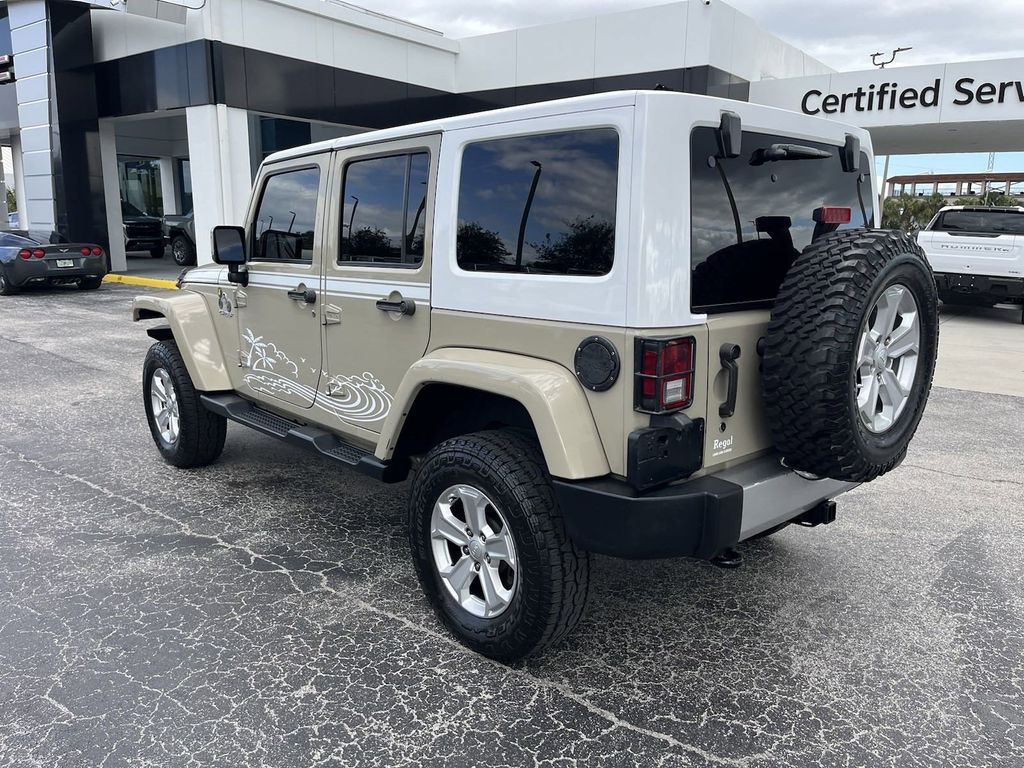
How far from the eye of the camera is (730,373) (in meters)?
2.72

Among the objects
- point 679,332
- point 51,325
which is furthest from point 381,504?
point 51,325

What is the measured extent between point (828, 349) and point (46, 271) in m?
16.8

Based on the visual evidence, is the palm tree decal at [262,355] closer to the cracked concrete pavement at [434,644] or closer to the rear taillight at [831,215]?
the cracked concrete pavement at [434,644]

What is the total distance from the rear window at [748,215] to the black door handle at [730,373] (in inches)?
5.9

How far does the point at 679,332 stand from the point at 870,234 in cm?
83

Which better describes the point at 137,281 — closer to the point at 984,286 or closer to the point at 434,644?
the point at 984,286

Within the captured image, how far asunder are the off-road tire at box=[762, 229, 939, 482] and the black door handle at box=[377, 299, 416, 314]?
144 centimetres

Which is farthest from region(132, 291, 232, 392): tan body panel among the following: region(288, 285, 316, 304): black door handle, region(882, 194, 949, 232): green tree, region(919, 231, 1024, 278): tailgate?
region(882, 194, 949, 232): green tree

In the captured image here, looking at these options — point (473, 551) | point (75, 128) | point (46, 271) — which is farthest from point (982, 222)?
point (75, 128)

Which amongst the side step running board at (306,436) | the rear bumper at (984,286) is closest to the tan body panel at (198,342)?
the side step running board at (306,436)

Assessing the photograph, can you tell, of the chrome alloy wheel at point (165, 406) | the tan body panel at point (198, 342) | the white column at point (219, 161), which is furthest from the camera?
the white column at point (219, 161)

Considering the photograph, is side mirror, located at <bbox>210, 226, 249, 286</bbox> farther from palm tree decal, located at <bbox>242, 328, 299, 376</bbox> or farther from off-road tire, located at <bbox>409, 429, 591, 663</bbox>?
off-road tire, located at <bbox>409, 429, 591, 663</bbox>

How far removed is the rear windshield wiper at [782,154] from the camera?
2.84m

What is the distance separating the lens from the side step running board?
3.52 metres
